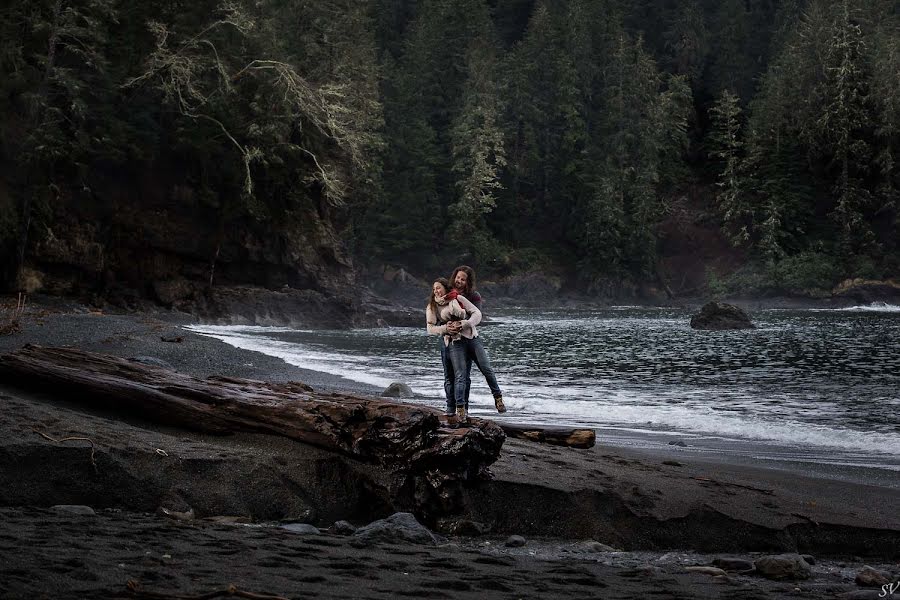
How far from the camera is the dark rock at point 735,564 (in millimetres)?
5246

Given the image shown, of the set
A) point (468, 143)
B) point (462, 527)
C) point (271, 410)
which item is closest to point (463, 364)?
point (271, 410)

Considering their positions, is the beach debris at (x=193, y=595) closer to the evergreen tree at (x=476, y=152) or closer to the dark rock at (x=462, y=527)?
the dark rock at (x=462, y=527)

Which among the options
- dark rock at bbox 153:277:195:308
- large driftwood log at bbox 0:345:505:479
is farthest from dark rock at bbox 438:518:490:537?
dark rock at bbox 153:277:195:308

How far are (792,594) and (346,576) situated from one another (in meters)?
2.29

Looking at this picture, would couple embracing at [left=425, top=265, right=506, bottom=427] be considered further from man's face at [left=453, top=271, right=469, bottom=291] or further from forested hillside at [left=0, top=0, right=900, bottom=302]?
forested hillside at [left=0, top=0, right=900, bottom=302]

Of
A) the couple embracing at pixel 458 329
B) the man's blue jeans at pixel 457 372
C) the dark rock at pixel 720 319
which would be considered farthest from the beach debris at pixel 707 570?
the dark rock at pixel 720 319

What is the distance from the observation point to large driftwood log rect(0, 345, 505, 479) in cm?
623

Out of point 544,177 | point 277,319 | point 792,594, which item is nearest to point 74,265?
point 277,319

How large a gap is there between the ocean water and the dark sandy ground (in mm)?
3145

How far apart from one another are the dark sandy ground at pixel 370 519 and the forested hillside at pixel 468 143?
26.5m

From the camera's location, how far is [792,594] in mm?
4516

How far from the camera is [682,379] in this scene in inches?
701

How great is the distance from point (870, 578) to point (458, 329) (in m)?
5.10

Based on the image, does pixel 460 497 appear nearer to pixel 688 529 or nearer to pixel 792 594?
pixel 688 529
